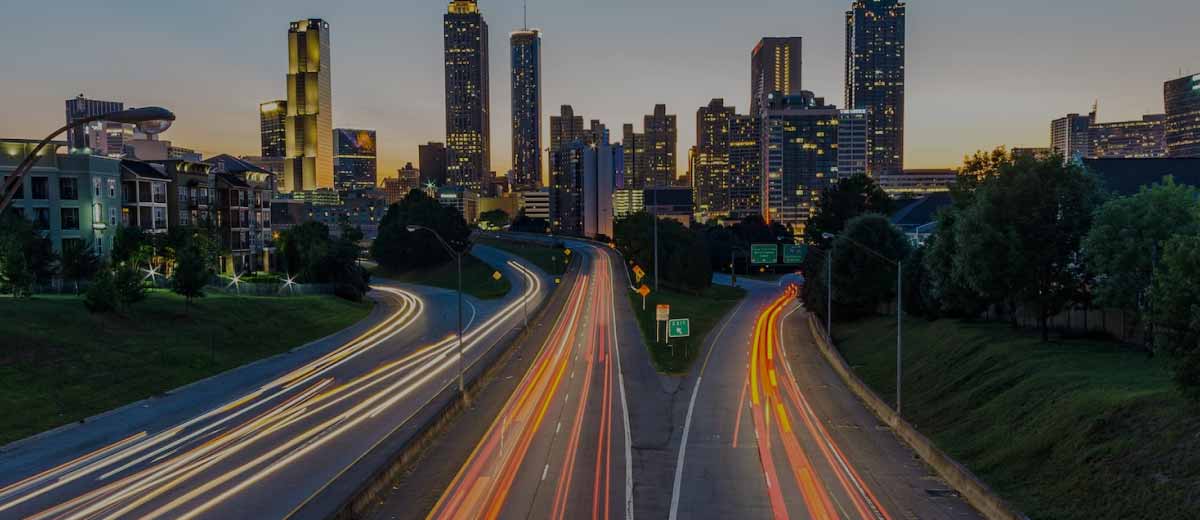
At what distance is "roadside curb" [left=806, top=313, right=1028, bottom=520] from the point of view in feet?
76.1

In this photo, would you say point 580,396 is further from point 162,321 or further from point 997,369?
point 162,321

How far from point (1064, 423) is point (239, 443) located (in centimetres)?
3161

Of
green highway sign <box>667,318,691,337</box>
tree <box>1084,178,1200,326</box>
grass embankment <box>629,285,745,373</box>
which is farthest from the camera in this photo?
grass embankment <box>629,285,745,373</box>

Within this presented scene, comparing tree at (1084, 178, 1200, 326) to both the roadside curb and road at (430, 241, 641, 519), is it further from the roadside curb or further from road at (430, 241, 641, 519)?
road at (430, 241, 641, 519)

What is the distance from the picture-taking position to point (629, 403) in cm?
4294

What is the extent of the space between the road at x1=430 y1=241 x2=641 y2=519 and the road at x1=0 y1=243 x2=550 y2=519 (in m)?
3.91

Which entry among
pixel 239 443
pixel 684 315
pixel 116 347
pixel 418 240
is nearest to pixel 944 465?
pixel 239 443

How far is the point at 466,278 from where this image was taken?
13100 cm

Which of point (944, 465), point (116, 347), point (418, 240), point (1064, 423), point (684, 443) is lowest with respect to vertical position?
point (684, 443)

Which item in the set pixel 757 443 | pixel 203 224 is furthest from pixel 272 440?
pixel 203 224

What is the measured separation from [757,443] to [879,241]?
48938 millimetres

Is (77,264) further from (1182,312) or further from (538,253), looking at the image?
(538,253)

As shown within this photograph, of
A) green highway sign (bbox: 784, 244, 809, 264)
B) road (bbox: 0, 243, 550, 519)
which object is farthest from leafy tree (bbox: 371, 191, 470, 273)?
road (bbox: 0, 243, 550, 519)

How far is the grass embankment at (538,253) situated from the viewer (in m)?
136
